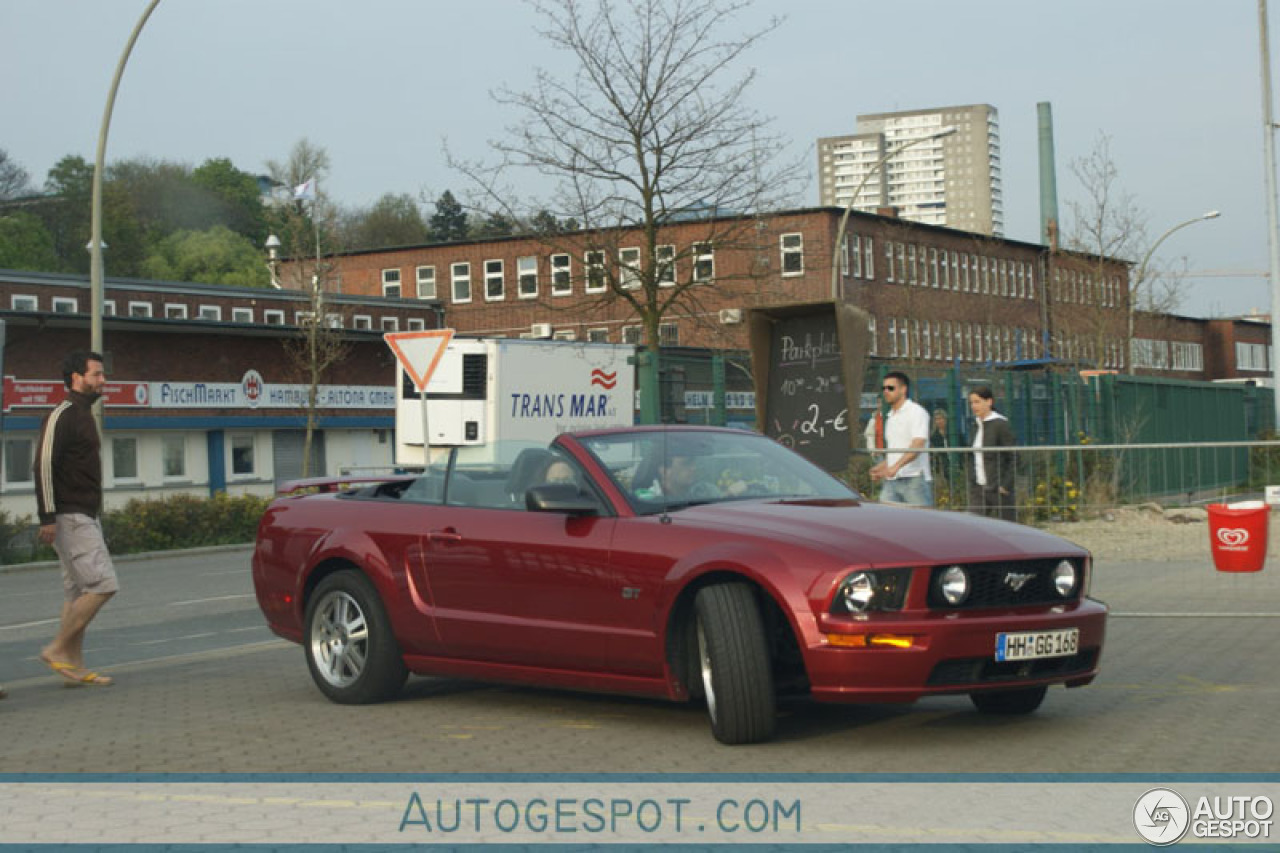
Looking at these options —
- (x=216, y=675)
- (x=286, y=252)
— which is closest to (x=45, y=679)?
(x=216, y=675)

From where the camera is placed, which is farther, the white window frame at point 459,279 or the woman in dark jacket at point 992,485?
the white window frame at point 459,279

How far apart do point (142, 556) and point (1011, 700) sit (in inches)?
885

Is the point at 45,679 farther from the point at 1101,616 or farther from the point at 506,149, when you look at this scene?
the point at 506,149

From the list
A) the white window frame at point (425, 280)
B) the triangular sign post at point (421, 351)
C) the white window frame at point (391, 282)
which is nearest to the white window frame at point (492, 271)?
the white window frame at point (425, 280)

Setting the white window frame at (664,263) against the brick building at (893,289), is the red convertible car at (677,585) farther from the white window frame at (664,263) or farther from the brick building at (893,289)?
the brick building at (893,289)

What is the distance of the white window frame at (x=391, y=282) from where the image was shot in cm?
7994

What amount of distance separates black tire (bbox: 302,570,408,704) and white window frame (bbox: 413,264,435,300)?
70075 millimetres

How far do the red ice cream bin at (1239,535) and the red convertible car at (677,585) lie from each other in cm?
435

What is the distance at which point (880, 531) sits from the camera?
292 inches

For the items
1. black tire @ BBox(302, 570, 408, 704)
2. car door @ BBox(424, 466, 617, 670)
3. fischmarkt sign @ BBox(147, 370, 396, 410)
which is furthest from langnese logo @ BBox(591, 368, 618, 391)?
car door @ BBox(424, 466, 617, 670)

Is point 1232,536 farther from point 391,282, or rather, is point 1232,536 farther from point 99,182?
point 391,282

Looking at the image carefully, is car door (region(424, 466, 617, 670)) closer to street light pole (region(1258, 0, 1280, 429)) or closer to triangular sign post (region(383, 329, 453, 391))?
triangular sign post (region(383, 329, 453, 391))

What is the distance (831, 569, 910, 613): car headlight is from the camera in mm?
7039

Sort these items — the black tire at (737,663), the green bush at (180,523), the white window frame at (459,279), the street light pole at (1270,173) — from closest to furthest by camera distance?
the black tire at (737,663) < the green bush at (180,523) < the street light pole at (1270,173) < the white window frame at (459,279)
